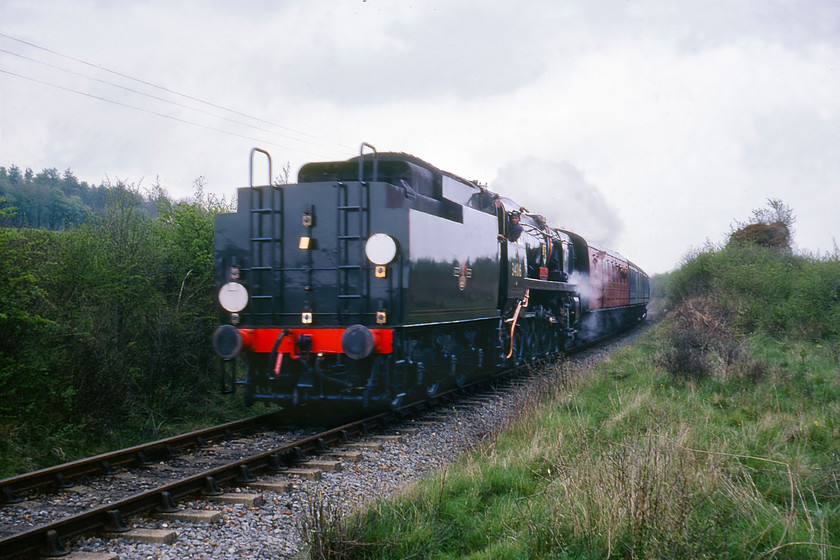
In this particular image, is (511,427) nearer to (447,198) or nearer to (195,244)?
(447,198)

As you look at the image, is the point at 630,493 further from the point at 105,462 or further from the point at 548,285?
the point at 548,285

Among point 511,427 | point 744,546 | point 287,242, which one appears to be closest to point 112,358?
point 287,242

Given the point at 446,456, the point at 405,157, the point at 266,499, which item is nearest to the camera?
the point at 266,499

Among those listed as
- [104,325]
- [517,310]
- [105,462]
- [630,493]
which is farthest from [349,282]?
[517,310]

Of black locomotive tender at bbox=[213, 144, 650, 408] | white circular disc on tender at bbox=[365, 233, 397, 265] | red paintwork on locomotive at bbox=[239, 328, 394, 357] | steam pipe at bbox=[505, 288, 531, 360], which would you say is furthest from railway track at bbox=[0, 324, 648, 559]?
steam pipe at bbox=[505, 288, 531, 360]

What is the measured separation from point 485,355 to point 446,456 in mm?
3927

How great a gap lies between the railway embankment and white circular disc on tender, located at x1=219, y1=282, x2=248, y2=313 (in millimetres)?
3269

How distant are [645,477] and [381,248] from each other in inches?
152

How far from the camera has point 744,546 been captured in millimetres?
3598

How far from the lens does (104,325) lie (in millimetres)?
7750

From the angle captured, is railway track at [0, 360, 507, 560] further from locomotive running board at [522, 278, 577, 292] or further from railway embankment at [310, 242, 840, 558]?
locomotive running board at [522, 278, 577, 292]

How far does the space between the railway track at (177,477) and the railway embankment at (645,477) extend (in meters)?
1.19

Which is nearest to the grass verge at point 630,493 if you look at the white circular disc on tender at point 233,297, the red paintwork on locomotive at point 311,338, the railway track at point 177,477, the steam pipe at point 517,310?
the railway track at point 177,477

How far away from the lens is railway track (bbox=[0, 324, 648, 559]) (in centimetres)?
406
